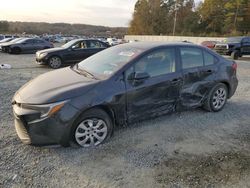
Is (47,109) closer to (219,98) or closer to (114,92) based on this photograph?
(114,92)

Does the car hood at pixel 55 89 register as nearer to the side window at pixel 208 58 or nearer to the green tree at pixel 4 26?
the side window at pixel 208 58

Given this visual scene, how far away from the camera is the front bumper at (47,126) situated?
11.5 feet

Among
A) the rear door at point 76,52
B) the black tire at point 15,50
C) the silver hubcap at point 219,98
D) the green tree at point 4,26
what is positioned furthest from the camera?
the green tree at point 4,26

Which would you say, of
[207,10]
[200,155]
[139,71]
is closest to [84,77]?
[139,71]

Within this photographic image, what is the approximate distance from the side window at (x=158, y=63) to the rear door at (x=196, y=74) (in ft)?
0.88

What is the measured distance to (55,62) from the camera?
1254 cm

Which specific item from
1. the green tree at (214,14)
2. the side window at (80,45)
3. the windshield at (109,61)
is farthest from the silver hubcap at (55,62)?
the green tree at (214,14)

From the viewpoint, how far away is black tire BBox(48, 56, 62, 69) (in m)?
12.4

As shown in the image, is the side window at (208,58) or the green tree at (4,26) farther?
the green tree at (4,26)

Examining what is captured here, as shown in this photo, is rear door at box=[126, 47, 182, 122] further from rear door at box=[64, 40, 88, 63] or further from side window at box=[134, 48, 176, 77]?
rear door at box=[64, 40, 88, 63]

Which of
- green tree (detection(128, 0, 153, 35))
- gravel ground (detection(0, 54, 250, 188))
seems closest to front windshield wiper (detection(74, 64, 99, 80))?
gravel ground (detection(0, 54, 250, 188))

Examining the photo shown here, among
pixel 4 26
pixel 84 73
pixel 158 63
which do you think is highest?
pixel 4 26

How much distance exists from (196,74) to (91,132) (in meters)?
2.41

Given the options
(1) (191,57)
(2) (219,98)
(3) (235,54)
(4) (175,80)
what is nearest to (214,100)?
(2) (219,98)
